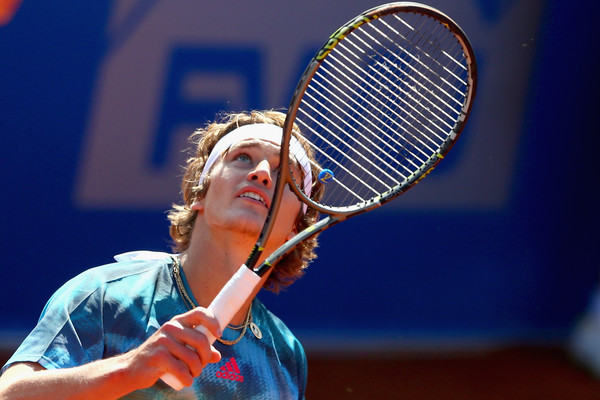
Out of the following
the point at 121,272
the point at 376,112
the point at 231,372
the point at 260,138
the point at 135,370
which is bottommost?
the point at 231,372

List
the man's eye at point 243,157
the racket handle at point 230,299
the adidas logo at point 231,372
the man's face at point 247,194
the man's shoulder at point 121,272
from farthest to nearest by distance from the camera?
the man's eye at point 243,157, the man's face at point 247,194, the adidas logo at point 231,372, the man's shoulder at point 121,272, the racket handle at point 230,299

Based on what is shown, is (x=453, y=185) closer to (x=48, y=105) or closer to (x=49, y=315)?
(x=48, y=105)

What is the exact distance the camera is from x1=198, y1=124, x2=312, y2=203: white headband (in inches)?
96.0

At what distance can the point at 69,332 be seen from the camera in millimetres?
1824

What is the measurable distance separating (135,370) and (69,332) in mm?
254

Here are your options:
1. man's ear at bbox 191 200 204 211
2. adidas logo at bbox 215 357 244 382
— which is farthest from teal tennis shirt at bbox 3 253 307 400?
man's ear at bbox 191 200 204 211

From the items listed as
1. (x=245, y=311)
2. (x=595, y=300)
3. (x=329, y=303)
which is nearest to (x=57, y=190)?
(x=329, y=303)

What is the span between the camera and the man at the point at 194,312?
1670 millimetres

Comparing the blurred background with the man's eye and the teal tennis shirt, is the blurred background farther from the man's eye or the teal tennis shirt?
the teal tennis shirt

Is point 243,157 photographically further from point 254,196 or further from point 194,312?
point 194,312

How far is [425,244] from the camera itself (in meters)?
4.77

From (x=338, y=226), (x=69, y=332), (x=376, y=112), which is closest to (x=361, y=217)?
(x=338, y=226)

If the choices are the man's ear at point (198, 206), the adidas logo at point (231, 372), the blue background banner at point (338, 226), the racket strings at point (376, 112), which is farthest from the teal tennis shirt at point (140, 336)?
the blue background banner at point (338, 226)

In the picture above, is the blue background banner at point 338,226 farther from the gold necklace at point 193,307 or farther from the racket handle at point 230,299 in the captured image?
the racket handle at point 230,299
